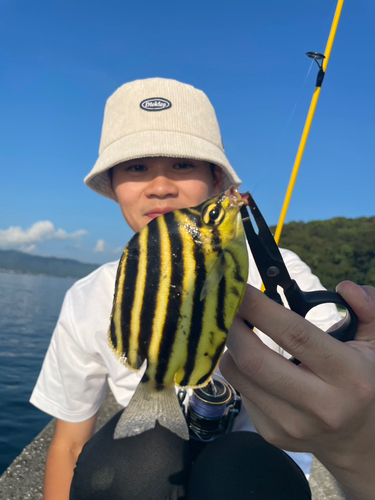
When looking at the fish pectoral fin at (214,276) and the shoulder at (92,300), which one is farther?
the shoulder at (92,300)

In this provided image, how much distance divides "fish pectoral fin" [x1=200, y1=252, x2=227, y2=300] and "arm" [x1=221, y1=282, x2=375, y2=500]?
0.18m

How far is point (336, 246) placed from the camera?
17.0 metres

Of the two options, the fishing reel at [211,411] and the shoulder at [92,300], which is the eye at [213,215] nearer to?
the fishing reel at [211,411]

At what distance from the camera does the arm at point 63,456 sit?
7.95 feet

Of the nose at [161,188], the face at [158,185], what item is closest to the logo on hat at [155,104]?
the face at [158,185]

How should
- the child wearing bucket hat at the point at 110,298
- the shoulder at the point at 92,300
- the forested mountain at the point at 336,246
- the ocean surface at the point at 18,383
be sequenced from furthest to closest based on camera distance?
the forested mountain at the point at 336,246 → the ocean surface at the point at 18,383 → the shoulder at the point at 92,300 → the child wearing bucket hat at the point at 110,298

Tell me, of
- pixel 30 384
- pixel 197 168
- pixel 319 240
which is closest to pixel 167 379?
pixel 197 168

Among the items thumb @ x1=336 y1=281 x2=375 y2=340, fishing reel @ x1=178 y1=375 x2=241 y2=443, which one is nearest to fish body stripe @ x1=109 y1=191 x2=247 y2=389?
thumb @ x1=336 y1=281 x2=375 y2=340

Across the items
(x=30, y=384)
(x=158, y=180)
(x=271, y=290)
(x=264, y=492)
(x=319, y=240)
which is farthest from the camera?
(x=319, y=240)

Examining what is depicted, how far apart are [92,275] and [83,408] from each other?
1.09m

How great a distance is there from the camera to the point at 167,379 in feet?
4.04

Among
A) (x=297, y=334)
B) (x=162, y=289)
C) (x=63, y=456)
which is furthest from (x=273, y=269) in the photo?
(x=63, y=456)

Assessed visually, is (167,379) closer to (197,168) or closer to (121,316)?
(121,316)

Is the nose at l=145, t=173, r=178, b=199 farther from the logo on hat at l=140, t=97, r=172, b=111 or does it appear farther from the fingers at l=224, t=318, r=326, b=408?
the fingers at l=224, t=318, r=326, b=408
